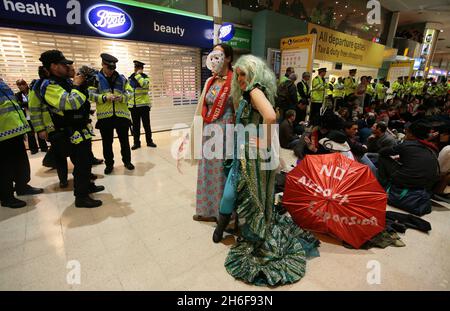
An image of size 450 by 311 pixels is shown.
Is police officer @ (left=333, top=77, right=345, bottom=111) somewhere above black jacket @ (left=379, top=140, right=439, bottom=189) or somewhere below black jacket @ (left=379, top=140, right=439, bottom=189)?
above

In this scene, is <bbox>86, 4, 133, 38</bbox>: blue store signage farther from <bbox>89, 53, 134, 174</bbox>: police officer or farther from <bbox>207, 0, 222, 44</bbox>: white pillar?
<bbox>207, 0, 222, 44</bbox>: white pillar

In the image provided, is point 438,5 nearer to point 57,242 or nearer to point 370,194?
point 370,194

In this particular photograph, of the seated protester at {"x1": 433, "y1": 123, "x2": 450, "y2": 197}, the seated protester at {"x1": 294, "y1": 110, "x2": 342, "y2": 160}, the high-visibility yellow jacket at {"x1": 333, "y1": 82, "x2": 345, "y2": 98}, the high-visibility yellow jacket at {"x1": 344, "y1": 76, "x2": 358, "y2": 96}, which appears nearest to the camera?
the seated protester at {"x1": 433, "y1": 123, "x2": 450, "y2": 197}

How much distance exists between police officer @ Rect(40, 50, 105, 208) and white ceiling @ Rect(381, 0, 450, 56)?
13.6 metres

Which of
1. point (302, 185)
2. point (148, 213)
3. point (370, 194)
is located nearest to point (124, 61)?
point (148, 213)

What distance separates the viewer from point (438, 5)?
35.7 ft

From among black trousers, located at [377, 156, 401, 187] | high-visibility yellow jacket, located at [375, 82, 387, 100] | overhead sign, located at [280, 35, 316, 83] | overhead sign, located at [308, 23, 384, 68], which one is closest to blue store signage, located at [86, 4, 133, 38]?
overhead sign, located at [280, 35, 316, 83]

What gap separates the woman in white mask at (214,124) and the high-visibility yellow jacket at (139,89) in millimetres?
2703

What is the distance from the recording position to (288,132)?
182 inches

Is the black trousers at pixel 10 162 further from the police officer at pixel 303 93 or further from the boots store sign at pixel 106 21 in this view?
the police officer at pixel 303 93

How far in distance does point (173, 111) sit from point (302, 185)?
4.94 metres

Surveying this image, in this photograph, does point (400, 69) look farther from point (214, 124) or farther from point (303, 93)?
point (214, 124)

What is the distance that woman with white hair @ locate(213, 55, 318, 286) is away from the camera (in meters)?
1.62

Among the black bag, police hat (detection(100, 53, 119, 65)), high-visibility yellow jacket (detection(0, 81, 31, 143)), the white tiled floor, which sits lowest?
the white tiled floor
